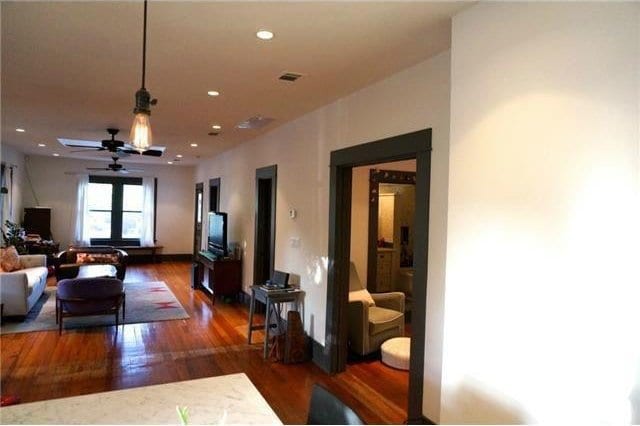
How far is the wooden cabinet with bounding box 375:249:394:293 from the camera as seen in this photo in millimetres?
5910

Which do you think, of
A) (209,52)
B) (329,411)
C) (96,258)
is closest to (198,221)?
(96,258)

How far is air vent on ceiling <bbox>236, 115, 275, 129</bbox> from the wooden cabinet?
8.18ft

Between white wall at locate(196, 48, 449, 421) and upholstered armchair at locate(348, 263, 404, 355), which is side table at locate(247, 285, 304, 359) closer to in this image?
white wall at locate(196, 48, 449, 421)

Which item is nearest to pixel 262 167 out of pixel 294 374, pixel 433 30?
pixel 294 374

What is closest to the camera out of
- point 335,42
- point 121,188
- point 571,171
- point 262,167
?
point 571,171

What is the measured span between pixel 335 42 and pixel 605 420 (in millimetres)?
2269

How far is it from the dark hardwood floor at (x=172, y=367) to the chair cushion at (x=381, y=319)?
13.9 inches

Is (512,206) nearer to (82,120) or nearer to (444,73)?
(444,73)

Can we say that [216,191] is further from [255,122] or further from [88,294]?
[88,294]

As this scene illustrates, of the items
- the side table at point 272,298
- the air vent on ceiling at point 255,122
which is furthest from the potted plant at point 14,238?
the side table at point 272,298

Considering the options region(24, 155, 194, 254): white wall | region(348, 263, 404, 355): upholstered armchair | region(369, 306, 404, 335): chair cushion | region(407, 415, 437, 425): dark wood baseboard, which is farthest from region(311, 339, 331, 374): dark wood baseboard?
region(24, 155, 194, 254): white wall

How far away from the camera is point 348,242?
3824mm

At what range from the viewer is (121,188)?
10500mm

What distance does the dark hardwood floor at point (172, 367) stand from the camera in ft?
10.8
